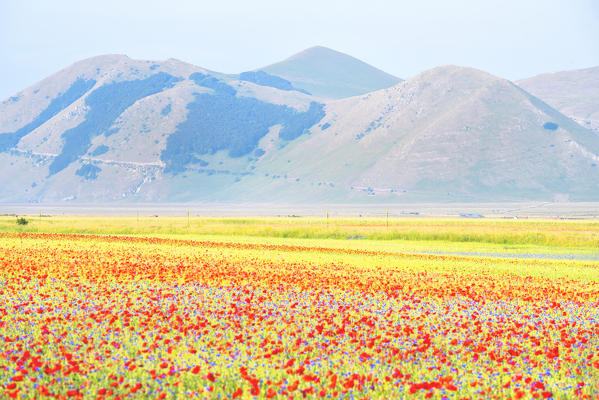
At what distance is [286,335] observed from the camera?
559 inches

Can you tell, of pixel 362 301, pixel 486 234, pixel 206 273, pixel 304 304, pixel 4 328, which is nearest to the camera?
pixel 4 328

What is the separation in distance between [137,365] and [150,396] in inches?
46.7

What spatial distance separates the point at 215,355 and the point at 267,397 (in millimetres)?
2566

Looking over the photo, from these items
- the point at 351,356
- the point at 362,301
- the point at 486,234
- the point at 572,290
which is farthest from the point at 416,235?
the point at 351,356

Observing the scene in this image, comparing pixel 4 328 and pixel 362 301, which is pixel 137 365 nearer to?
pixel 4 328

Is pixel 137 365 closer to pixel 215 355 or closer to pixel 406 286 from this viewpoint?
pixel 215 355

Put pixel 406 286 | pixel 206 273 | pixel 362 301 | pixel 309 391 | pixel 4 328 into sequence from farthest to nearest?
pixel 206 273 < pixel 406 286 < pixel 362 301 < pixel 4 328 < pixel 309 391

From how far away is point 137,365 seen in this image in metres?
11.3

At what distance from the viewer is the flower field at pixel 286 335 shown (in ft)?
34.8

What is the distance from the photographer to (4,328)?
1418 centimetres

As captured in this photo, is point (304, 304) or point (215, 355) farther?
point (304, 304)

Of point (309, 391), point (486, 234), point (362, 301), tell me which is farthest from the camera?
point (486, 234)

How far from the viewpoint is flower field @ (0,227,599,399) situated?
10609mm

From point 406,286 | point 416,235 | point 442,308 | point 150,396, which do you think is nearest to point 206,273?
point 406,286
